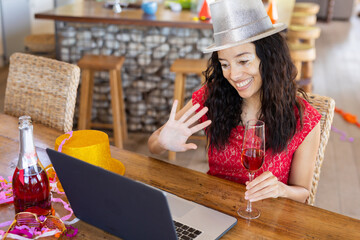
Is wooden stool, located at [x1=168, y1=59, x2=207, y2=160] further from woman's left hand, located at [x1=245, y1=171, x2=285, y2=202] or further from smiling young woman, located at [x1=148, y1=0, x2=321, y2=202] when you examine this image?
woman's left hand, located at [x1=245, y1=171, x2=285, y2=202]

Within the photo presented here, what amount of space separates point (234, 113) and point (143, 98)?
2.16 m

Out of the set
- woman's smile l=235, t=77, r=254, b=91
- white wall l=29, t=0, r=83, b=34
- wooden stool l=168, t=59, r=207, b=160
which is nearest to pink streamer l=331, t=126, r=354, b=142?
wooden stool l=168, t=59, r=207, b=160

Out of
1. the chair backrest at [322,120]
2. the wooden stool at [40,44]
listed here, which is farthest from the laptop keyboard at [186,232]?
the wooden stool at [40,44]

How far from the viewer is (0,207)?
127 centimetres

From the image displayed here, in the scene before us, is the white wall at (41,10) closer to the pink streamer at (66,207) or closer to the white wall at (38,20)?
the white wall at (38,20)

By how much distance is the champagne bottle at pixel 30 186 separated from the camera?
3.86ft

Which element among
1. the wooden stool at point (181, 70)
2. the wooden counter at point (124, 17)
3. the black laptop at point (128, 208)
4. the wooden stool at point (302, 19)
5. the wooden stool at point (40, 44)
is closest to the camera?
the black laptop at point (128, 208)

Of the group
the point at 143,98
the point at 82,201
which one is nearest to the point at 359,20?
the point at 143,98

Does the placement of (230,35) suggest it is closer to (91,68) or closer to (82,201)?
(82,201)

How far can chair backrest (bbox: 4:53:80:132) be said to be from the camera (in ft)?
6.31

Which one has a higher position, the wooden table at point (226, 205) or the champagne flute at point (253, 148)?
the champagne flute at point (253, 148)

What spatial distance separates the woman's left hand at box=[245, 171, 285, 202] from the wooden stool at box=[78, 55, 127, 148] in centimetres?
214

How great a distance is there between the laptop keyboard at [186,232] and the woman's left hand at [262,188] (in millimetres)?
194

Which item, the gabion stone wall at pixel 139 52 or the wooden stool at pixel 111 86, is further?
the gabion stone wall at pixel 139 52
